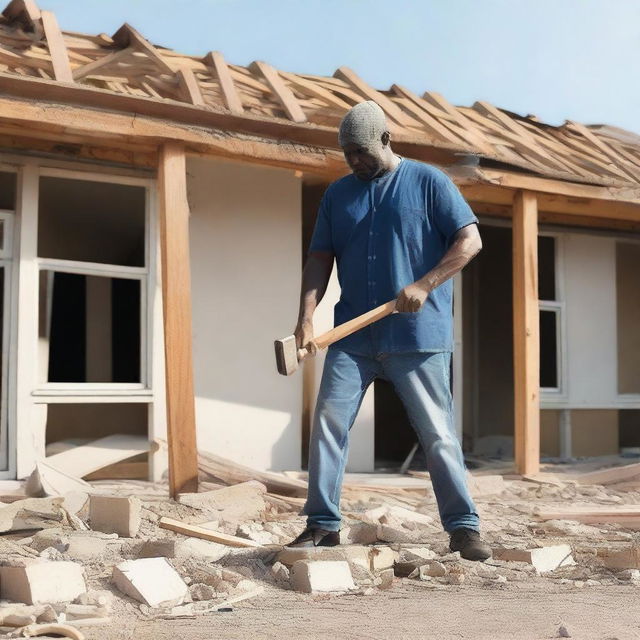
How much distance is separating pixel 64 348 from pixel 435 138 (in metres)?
4.85

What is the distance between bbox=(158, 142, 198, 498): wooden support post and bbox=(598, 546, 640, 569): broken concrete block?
3.00m

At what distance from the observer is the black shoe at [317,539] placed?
4.34 meters

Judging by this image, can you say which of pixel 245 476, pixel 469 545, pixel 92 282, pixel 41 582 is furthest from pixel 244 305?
pixel 41 582

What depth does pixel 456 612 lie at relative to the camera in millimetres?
3605

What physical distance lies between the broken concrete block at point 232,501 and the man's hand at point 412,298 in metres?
2.31

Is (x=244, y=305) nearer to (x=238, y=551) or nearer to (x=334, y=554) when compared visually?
(x=238, y=551)

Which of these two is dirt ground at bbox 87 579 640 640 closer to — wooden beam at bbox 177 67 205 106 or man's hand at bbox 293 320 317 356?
man's hand at bbox 293 320 317 356

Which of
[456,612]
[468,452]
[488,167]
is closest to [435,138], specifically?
[488,167]

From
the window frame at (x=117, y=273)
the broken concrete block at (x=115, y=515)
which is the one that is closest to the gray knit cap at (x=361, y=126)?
the broken concrete block at (x=115, y=515)

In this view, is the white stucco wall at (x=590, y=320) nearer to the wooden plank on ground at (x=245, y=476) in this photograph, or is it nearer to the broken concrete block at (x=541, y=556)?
the wooden plank on ground at (x=245, y=476)

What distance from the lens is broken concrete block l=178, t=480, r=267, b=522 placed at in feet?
20.2

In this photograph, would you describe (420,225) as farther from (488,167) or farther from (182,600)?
(488,167)

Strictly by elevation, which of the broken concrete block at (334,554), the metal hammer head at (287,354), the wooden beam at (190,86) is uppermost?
the wooden beam at (190,86)

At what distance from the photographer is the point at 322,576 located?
3986 millimetres
